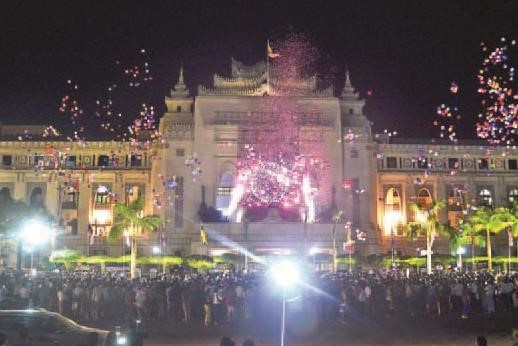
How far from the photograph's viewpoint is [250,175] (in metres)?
57.1

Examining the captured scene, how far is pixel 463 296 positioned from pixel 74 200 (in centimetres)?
4657

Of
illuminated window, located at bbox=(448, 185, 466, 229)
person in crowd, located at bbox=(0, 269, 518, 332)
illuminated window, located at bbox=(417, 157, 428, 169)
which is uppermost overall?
illuminated window, located at bbox=(417, 157, 428, 169)

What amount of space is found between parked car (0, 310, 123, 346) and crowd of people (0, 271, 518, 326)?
35.5ft

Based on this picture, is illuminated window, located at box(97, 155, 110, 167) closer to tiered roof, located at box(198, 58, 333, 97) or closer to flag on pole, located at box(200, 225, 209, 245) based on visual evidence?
tiered roof, located at box(198, 58, 333, 97)

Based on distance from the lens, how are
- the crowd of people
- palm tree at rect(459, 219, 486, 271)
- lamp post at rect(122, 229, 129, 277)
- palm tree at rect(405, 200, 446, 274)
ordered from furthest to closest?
palm tree at rect(459, 219, 486, 271)
palm tree at rect(405, 200, 446, 274)
lamp post at rect(122, 229, 129, 277)
the crowd of people

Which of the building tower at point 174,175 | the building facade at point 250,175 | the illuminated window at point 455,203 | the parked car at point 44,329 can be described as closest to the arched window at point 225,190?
the building facade at point 250,175

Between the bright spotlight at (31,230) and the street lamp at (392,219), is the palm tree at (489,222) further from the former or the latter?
the bright spotlight at (31,230)

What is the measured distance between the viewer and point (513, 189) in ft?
214

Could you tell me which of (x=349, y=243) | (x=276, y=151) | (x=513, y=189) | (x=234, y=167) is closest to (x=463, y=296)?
(x=349, y=243)

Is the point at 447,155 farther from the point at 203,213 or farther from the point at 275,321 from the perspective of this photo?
the point at 275,321

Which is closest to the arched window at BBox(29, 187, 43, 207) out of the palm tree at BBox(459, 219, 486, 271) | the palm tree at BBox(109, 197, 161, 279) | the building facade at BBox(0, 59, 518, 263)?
the building facade at BBox(0, 59, 518, 263)

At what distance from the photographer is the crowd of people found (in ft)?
82.2

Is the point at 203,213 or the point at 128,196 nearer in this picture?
the point at 203,213

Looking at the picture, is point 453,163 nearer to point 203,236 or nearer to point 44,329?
point 203,236
